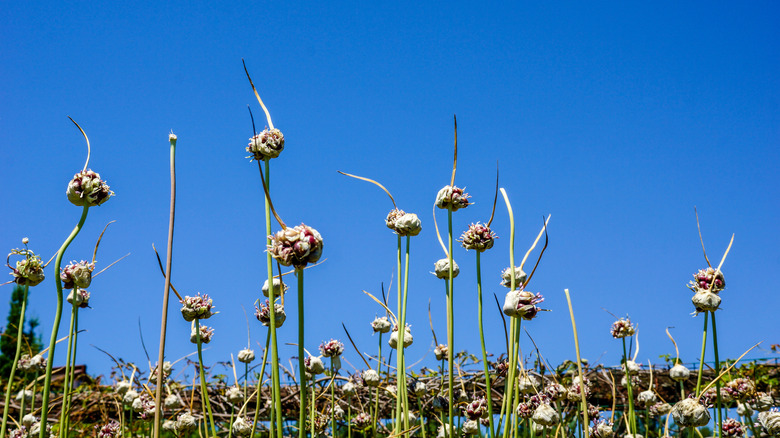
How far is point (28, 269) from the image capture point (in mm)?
1681

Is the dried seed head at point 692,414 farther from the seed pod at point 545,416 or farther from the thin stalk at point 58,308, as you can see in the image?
the thin stalk at point 58,308

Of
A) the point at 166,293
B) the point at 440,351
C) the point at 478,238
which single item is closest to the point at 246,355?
the point at 440,351

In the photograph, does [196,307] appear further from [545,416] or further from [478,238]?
[545,416]

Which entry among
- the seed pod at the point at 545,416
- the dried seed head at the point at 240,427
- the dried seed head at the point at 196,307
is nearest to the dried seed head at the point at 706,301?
the seed pod at the point at 545,416

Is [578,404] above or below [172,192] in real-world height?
below

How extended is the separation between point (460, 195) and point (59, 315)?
3.40ft

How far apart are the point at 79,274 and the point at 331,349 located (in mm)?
1049

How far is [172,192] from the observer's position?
109 centimetres

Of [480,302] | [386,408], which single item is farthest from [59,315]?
[386,408]

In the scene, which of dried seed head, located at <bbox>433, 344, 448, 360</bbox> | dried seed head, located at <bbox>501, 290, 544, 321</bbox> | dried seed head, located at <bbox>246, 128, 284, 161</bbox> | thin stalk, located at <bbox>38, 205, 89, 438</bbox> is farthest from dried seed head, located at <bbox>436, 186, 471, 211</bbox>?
dried seed head, located at <bbox>433, 344, 448, 360</bbox>

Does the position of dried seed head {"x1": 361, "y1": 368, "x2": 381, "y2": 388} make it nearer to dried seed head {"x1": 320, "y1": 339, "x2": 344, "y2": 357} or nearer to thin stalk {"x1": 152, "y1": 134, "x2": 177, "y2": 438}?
A: dried seed head {"x1": 320, "y1": 339, "x2": 344, "y2": 357}

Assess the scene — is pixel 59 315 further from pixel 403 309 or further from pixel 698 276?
pixel 698 276

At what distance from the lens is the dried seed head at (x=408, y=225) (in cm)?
174

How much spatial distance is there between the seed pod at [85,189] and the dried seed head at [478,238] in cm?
97
